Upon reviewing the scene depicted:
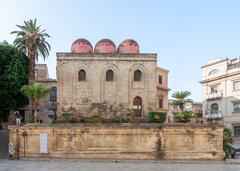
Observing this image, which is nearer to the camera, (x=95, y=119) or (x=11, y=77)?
(x=95, y=119)

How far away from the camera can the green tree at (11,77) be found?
4284cm

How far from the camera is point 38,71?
5388 centimetres

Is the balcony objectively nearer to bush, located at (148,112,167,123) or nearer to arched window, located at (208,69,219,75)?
arched window, located at (208,69,219,75)

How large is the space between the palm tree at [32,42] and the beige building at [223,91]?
88.2 ft

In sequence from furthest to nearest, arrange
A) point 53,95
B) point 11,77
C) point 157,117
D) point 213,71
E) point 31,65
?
point 213,71 → point 53,95 → point 31,65 → point 11,77 → point 157,117

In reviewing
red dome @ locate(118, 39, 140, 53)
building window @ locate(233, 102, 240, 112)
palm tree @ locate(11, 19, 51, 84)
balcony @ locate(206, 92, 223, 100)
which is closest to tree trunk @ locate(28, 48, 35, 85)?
palm tree @ locate(11, 19, 51, 84)

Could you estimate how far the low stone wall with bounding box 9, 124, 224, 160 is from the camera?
33281 millimetres

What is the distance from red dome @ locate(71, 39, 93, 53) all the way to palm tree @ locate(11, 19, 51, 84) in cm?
451

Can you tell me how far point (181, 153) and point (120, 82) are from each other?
432 inches

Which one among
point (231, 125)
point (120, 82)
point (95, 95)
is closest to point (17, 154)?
point (95, 95)

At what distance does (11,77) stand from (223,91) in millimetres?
31173

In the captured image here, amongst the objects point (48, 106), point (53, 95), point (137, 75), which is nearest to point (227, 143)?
point (137, 75)

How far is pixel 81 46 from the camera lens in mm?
41531

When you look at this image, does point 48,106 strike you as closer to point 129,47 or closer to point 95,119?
point 95,119
